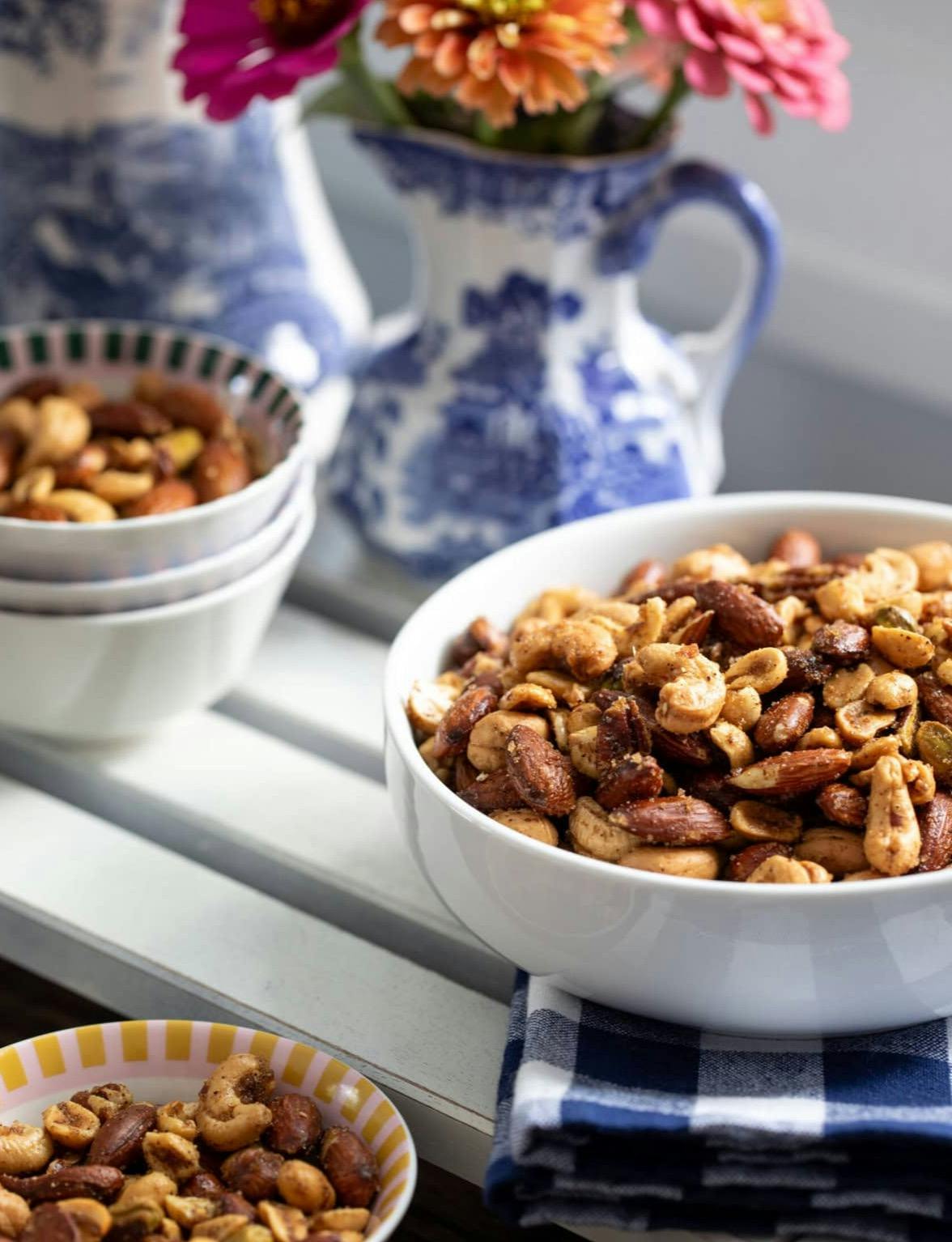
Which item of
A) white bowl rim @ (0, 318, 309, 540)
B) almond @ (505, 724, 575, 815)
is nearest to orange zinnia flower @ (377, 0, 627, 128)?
white bowl rim @ (0, 318, 309, 540)

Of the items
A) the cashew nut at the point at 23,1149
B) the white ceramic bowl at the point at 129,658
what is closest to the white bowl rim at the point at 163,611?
the white ceramic bowl at the point at 129,658

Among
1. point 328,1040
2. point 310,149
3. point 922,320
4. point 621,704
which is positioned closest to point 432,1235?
point 328,1040

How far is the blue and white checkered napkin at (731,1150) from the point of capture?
540 millimetres

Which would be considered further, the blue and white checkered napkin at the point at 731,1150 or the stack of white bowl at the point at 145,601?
the stack of white bowl at the point at 145,601

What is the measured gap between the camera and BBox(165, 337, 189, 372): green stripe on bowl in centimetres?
86

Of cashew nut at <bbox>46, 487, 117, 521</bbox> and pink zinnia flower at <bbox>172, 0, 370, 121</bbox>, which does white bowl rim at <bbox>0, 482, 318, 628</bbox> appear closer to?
cashew nut at <bbox>46, 487, 117, 521</bbox>

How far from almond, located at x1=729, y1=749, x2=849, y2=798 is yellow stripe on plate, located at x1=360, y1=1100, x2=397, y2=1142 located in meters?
0.16

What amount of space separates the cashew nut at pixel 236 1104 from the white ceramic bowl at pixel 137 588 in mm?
214

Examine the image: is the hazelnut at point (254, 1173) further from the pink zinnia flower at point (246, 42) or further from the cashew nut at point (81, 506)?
the pink zinnia flower at point (246, 42)

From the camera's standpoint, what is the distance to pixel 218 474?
2.52 feet

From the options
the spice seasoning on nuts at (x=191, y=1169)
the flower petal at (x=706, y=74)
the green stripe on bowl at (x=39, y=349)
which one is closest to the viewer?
the spice seasoning on nuts at (x=191, y=1169)

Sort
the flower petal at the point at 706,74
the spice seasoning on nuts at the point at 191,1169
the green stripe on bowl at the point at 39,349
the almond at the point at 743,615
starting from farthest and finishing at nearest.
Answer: the green stripe on bowl at the point at 39,349 → the flower petal at the point at 706,74 → the almond at the point at 743,615 → the spice seasoning on nuts at the point at 191,1169

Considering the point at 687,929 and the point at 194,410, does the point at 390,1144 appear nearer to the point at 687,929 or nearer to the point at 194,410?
the point at 687,929

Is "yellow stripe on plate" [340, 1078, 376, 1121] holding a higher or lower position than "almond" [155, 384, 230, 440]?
lower
